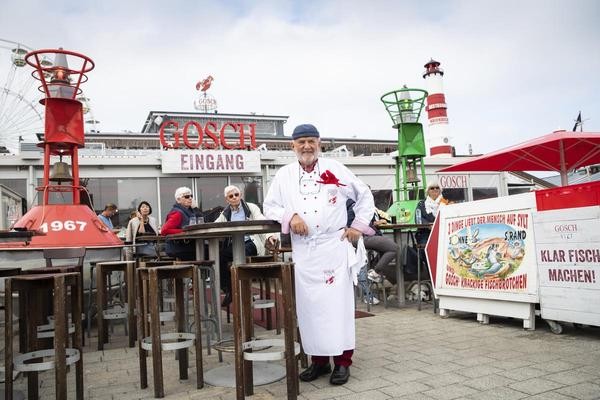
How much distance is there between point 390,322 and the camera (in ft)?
15.4

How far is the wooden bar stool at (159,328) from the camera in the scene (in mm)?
2693

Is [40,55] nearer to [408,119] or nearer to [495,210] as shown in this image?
[495,210]

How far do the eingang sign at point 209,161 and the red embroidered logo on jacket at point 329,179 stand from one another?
947 centimetres

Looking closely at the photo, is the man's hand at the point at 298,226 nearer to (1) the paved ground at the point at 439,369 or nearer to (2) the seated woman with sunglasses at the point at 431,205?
(1) the paved ground at the point at 439,369

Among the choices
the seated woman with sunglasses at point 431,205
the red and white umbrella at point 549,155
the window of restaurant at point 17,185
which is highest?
the window of restaurant at point 17,185

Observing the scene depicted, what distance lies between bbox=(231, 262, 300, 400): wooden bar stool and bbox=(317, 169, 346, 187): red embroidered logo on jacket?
74cm

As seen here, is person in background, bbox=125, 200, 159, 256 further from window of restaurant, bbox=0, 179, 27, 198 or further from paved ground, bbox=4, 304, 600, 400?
window of restaurant, bbox=0, 179, 27, 198

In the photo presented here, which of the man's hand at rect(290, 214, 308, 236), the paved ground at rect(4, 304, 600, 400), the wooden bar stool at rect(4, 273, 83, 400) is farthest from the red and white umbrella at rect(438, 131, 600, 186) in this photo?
the wooden bar stool at rect(4, 273, 83, 400)

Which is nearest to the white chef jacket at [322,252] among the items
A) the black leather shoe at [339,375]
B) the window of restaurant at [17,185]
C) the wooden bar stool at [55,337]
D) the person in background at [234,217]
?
the black leather shoe at [339,375]

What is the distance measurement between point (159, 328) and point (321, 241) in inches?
43.6

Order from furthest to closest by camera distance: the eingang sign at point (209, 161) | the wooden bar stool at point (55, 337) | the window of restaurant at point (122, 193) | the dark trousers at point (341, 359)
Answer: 1. the eingang sign at point (209, 161)
2. the window of restaurant at point (122, 193)
3. the dark trousers at point (341, 359)
4. the wooden bar stool at point (55, 337)

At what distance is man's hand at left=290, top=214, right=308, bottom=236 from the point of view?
9.34ft

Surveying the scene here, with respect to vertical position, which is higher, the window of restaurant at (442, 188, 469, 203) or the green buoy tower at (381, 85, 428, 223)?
the green buoy tower at (381, 85, 428, 223)

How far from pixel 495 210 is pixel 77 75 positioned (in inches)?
178
